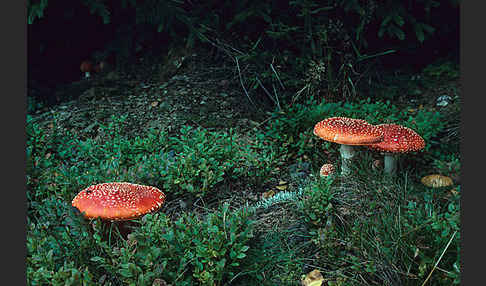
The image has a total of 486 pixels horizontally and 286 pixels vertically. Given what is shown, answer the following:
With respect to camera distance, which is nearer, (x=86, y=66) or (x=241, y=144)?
(x=241, y=144)

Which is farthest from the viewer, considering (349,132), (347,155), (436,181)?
(347,155)

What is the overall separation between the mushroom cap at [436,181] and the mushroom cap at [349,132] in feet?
2.45

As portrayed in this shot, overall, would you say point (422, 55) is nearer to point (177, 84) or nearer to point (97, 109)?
point (177, 84)

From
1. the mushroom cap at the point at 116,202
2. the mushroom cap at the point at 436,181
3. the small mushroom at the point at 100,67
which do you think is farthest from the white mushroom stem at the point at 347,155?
the small mushroom at the point at 100,67

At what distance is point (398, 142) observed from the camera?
411 cm

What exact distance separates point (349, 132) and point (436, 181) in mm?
1086

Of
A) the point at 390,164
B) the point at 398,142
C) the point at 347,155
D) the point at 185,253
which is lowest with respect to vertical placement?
the point at 185,253

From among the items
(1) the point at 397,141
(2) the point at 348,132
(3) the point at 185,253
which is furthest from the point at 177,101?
(3) the point at 185,253

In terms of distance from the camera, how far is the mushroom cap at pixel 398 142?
13.4 ft

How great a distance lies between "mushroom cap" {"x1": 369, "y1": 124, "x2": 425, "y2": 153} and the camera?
4091mm

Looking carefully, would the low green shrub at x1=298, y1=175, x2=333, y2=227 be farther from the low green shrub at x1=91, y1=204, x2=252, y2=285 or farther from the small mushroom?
the small mushroom

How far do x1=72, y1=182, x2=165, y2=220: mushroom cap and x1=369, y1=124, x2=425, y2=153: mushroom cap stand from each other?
212cm

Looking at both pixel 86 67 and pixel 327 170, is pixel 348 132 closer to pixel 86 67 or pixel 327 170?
pixel 327 170

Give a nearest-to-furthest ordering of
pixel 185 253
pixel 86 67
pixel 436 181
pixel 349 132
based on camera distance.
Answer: pixel 185 253
pixel 349 132
pixel 436 181
pixel 86 67
